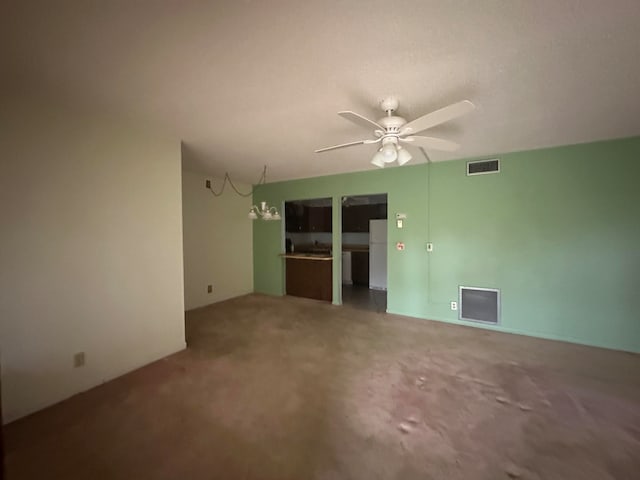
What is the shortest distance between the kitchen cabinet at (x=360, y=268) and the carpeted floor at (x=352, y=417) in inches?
143

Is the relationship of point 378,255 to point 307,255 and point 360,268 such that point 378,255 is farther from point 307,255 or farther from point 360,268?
point 307,255

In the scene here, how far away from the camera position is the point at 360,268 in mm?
7027

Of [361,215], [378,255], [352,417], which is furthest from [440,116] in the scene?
[361,215]

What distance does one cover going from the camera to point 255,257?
5.98m

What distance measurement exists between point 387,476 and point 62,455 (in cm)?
195

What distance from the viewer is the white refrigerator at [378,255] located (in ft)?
21.0

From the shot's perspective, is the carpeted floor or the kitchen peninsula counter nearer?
the carpeted floor

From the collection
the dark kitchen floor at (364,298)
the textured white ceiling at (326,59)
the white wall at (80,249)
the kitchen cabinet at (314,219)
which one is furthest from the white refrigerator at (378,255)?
the white wall at (80,249)

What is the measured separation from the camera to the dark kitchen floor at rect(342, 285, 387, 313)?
489 cm

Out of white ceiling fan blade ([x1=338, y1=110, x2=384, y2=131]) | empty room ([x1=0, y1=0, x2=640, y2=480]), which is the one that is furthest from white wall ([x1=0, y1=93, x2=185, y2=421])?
white ceiling fan blade ([x1=338, y1=110, x2=384, y2=131])

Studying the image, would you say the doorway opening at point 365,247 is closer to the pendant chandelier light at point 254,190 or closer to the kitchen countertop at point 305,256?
the kitchen countertop at point 305,256

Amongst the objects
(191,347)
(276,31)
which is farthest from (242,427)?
(276,31)

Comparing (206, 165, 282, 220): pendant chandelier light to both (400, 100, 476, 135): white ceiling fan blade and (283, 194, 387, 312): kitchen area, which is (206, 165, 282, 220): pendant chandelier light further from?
(400, 100, 476, 135): white ceiling fan blade

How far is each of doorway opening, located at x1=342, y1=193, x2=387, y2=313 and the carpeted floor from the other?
2969mm
